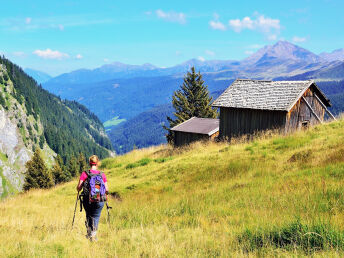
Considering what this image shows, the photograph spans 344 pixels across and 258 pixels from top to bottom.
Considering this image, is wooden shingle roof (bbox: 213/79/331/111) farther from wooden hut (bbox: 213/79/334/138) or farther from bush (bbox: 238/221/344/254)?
bush (bbox: 238/221/344/254)

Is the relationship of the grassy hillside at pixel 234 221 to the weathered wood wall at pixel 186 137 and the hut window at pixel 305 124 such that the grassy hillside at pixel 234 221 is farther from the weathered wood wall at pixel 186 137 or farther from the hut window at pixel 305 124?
the weathered wood wall at pixel 186 137

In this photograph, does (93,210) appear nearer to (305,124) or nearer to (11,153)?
(305,124)

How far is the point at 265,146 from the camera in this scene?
50.0ft

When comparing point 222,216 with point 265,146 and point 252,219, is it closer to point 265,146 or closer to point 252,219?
point 252,219

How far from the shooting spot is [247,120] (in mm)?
24641

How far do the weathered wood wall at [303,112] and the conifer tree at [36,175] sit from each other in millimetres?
50888

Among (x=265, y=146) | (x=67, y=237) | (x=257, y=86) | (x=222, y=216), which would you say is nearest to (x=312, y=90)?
(x=257, y=86)

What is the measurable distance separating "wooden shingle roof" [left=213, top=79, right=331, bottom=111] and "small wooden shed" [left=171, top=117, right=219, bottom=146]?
5067 millimetres

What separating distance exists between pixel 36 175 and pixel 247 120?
50101 mm

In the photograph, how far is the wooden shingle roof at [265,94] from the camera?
22.5m

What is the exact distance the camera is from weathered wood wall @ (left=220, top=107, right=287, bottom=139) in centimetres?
2286

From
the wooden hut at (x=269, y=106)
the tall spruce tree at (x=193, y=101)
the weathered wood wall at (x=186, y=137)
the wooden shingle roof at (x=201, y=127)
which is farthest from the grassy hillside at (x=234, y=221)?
the tall spruce tree at (x=193, y=101)

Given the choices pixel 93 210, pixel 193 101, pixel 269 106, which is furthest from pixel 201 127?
pixel 93 210

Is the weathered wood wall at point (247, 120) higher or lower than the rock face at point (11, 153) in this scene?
higher
